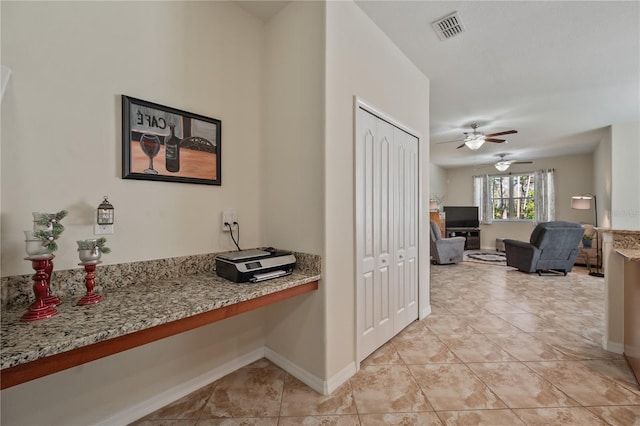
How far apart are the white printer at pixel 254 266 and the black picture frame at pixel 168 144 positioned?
59 cm

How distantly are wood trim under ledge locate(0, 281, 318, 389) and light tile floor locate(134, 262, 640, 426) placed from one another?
72 centimetres

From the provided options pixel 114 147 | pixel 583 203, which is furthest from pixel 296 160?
pixel 583 203

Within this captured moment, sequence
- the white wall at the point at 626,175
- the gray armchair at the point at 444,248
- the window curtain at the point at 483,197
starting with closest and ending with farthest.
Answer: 1. the white wall at the point at 626,175
2. the gray armchair at the point at 444,248
3. the window curtain at the point at 483,197

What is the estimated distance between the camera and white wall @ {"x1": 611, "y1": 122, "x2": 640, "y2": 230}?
4430 mm

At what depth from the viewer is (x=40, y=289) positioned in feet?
3.59

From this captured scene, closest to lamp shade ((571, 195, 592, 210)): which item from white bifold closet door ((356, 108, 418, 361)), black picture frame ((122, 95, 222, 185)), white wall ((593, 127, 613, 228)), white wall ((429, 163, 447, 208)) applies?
white wall ((593, 127, 613, 228))

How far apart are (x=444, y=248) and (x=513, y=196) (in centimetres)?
409

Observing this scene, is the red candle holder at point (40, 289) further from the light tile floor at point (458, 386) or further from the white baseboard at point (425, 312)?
the white baseboard at point (425, 312)

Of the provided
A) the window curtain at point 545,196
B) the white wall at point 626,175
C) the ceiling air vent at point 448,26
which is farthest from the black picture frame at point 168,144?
the window curtain at point 545,196

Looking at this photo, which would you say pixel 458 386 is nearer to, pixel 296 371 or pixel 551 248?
pixel 296 371

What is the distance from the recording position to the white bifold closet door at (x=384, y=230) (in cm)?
206

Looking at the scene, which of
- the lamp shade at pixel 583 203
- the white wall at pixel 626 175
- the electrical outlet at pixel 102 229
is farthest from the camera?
the lamp shade at pixel 583 203

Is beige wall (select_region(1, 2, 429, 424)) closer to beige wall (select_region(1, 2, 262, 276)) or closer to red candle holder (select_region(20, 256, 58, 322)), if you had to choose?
beige wall (select_region(1, 2, 262, 276))

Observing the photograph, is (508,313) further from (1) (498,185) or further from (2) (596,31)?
(1) (498,185)
